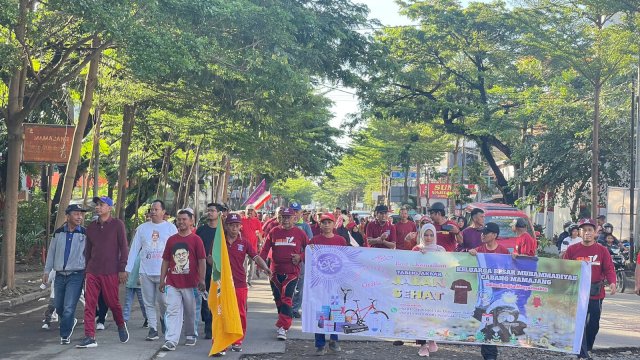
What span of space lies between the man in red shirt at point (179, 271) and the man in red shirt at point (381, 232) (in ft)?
16.6

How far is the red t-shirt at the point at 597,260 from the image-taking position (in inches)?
419

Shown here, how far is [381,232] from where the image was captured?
1520cm

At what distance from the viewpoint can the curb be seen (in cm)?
1569

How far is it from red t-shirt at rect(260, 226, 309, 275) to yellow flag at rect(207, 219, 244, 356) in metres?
1.13

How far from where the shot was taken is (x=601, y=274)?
10.7 metres

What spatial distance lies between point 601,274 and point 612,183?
24916mm

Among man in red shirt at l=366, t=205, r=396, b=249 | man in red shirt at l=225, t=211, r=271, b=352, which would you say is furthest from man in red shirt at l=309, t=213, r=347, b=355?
man in red shirt at l=366, t=205, r=396, b=249

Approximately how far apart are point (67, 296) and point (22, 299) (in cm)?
681

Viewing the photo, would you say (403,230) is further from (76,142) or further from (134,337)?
(76,142)

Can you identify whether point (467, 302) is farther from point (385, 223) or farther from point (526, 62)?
point (526, 62)

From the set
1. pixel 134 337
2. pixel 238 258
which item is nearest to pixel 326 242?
pixel 238 258

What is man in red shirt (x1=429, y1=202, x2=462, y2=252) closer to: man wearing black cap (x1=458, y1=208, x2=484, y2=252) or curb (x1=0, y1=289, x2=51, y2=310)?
man wearing black cap (x1=458, y1=208, x2=484, y2=252)

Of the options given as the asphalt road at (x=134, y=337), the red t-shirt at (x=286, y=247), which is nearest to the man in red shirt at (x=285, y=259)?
the red t-shirt at (x=286, y=247)

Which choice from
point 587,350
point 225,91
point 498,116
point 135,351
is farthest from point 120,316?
point 498,116
